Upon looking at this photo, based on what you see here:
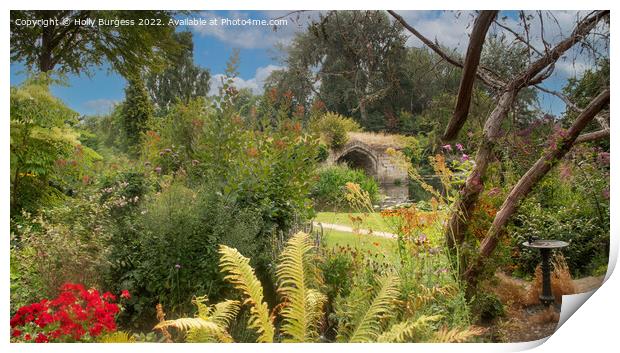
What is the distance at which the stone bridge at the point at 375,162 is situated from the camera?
4.85 metres

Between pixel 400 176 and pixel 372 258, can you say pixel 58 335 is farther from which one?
pixel 400 176

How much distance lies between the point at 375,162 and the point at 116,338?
7.64 ft

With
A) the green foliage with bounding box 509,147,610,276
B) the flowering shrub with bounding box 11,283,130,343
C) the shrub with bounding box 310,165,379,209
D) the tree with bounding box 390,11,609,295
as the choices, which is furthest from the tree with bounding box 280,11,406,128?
the flowering shrub with bounding box 11,283,130,343

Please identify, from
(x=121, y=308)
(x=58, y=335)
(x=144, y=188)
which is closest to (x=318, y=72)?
(x=144, y=188)

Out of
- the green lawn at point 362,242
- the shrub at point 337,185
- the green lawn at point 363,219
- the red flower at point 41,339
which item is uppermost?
the shrub at point 337,185

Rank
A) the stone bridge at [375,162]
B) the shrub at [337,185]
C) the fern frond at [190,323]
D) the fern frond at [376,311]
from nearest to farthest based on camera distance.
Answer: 1. the fern frond at [190,323]
2. the fern frond at [376,311]
3. the stone bridge at [375,162]
4. the shrub at [337,185]

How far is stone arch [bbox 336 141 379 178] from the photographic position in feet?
16.0

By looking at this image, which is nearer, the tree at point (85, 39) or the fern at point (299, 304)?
the fern at point (299, 304)

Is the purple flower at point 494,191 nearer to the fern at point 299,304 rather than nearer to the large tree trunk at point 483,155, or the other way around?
the large tree trunk at point 483,155

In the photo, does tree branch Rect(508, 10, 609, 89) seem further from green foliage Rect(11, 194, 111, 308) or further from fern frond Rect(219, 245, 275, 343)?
green foliage Rect(11, 194, 111, 308)

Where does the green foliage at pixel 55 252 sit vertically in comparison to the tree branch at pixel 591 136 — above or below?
below

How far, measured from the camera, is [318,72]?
4.91 meters

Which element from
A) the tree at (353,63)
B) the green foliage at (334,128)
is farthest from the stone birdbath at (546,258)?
the green foliage at (334,128)

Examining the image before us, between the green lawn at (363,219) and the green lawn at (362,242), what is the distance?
0.28 feet
